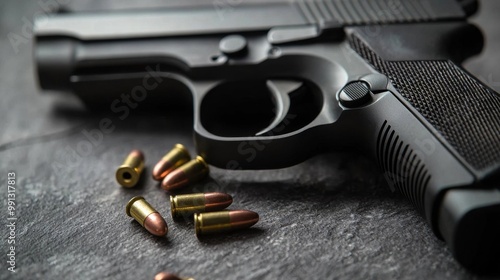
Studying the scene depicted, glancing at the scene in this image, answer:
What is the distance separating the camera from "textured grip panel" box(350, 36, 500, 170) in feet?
3.79

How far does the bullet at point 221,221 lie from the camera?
1355mm

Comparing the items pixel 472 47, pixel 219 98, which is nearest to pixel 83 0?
pixel 219 98

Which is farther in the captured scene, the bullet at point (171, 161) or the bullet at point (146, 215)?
the bullet at point (171, 161)

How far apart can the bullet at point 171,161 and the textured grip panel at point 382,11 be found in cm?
53

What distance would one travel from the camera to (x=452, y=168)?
114 centimetres

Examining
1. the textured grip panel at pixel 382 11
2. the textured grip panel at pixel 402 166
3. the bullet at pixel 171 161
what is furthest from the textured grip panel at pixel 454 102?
the bullet at pixel 171 161

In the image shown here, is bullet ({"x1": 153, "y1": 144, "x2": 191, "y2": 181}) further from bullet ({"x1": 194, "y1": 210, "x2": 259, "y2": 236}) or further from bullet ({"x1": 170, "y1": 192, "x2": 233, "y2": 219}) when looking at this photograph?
bullet ({"x1": 194, "y1": 210, "x2": 259, "y2": 236})

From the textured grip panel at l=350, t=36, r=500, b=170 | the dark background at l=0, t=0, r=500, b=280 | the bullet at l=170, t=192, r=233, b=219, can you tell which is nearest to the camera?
the textured grip panel at l=350, t=36, r=500, b=170

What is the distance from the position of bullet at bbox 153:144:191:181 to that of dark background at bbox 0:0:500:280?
4 cm

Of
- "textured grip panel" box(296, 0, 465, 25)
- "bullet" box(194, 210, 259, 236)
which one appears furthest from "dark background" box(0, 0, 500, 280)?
"textured grip panel" box(296, 0, 465, 25)

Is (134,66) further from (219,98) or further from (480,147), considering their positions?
(480,147)

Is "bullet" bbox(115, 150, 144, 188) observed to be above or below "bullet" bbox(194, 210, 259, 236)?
above

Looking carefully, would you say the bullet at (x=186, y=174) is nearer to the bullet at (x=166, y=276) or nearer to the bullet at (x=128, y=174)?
the bullet at (x=128, y=174)

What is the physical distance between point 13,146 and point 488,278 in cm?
142
